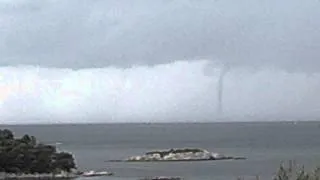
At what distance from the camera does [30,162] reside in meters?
137

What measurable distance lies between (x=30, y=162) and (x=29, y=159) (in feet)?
1.81

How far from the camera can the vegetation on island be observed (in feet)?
445

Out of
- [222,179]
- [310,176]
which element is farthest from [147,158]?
[310,176]

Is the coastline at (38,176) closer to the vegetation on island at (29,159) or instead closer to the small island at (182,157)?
the vegetation on island at (29,159)

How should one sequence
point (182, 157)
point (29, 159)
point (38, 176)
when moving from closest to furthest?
point (38, 176)
point (29, 159)
point (182, 157)

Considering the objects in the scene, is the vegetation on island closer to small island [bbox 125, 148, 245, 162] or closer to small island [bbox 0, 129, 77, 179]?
small island [bbox 0, 129, 77, 179]

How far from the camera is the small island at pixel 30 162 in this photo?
5330 inches

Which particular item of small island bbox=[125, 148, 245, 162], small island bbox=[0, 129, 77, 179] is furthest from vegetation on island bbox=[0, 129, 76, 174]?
small island bbox=[125, 148, 245, 162]

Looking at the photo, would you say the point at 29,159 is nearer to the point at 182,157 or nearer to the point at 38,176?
the point at 38,176

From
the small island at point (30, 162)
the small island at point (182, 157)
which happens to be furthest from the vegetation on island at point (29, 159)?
the small island at point (182, 157)

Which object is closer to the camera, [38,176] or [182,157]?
[38,176]

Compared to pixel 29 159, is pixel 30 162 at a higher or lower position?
lower

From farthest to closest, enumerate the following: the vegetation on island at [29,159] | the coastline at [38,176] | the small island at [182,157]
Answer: the small island at [182,157], the vegetation on island at [29,159], the coastline at [38,176]

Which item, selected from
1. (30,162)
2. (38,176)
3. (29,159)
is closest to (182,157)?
(30,162)
